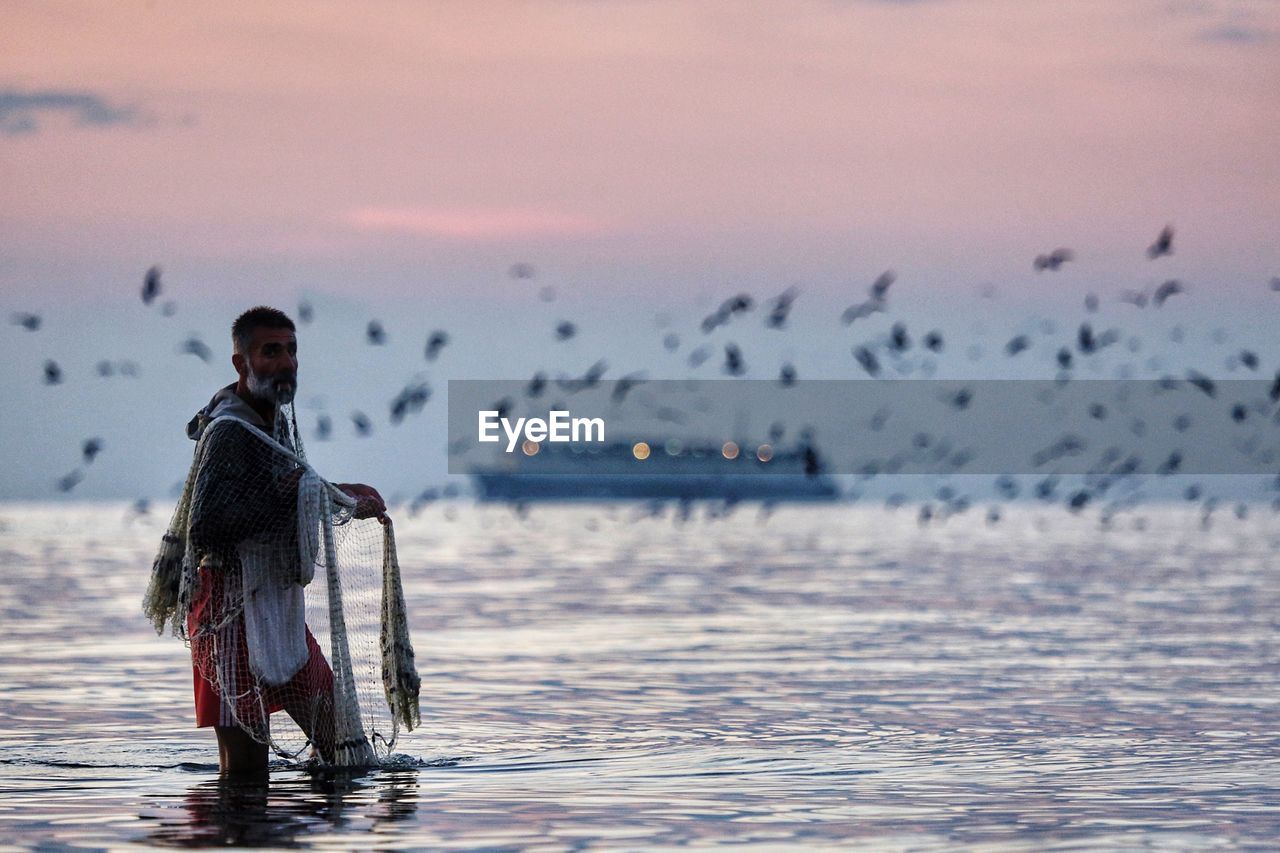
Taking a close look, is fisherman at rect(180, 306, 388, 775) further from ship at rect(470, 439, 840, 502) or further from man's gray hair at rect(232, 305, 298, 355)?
ship at rect(470, 439, 840, 502)

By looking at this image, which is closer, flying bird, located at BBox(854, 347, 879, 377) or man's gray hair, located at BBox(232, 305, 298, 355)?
man's gray hair, located at BBox(232, 305, 298, 355)

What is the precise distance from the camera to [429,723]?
12.6 m

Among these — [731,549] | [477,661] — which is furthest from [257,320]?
[731,549]

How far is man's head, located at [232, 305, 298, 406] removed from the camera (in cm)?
930

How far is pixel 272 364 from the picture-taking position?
9336 millimetres

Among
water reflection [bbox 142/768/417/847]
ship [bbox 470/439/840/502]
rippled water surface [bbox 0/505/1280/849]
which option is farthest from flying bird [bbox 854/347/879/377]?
ship [bbox 470/439/840/502]

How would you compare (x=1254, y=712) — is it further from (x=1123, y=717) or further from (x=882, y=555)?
(x=882, y=555)

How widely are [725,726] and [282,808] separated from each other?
4.18 meters

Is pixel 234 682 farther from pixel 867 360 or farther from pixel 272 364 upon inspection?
pixel 867 360

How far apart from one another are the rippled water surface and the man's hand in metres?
1.25

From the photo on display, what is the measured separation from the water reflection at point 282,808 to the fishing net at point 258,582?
224mm

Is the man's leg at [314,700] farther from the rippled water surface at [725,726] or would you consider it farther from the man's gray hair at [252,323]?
the man's gray hair at [252,323]

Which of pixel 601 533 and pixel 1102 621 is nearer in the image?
pixel 1102 621

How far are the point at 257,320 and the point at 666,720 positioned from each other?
4.53 metres
